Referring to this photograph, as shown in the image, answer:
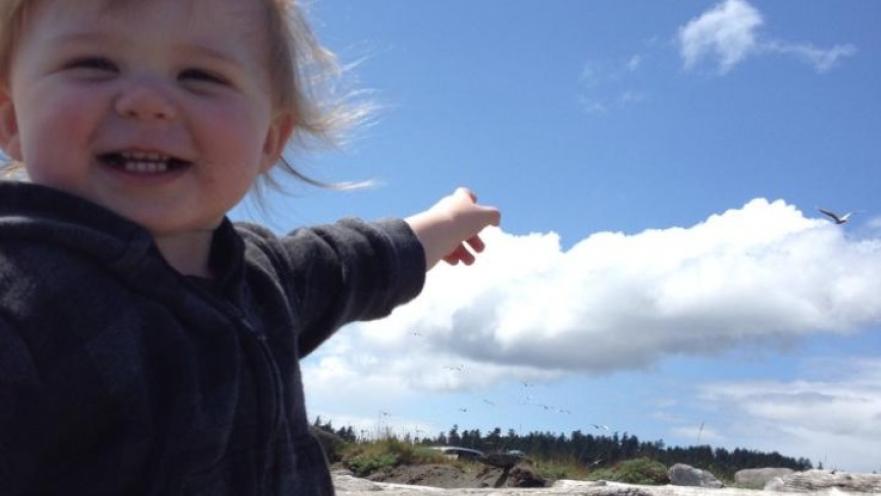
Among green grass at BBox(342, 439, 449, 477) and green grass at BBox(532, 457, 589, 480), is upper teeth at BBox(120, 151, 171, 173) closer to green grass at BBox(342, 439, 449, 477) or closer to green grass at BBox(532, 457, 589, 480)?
green grass at BBox(532, 457, 589, 480)

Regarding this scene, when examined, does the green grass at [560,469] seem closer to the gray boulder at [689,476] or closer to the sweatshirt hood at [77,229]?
the gray boulder at [689,476]

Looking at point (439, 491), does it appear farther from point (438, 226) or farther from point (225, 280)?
point (225, 280)

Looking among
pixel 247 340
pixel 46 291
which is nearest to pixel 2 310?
pixel 46 291

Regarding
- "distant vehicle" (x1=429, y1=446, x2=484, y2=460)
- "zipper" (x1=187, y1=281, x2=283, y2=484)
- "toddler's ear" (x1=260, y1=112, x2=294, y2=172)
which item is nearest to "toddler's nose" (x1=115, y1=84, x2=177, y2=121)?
"zipper" (x1=187, y1=281, x2=283, y2=484)

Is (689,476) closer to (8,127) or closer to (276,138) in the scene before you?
(276,138)

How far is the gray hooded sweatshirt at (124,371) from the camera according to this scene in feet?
5.89

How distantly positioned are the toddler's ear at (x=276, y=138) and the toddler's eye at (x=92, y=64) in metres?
0.49

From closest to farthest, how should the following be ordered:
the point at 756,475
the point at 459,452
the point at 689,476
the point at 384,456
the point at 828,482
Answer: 1. the point at 828,482
2. the point at 689,476
3. the point at 384,456
4. the point at 756,475
5. the point at 459,452

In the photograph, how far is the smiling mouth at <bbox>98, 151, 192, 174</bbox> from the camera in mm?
1986

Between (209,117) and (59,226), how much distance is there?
1.07ft

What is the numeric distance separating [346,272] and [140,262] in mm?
911

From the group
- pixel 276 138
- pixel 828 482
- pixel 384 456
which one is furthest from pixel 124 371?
pixel 384 456

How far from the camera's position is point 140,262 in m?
1.95

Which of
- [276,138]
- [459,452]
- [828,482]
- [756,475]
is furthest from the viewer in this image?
[459,452]
